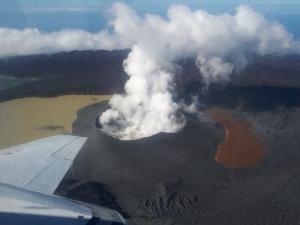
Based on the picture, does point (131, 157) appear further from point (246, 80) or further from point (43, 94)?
point (246, 80)

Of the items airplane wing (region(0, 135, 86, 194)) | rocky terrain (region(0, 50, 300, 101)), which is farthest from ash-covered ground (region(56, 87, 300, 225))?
rocky terrain (region(0, 50, 300, 101))

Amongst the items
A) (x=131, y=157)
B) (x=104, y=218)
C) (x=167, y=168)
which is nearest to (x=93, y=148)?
(x=131, y=157)

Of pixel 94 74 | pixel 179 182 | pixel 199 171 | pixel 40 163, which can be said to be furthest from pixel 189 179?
pixel 94 74

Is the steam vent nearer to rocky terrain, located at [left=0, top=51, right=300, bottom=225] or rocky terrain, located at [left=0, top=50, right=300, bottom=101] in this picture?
rocky terrain, located at [left=0, top=51, right=300, bottom=225]

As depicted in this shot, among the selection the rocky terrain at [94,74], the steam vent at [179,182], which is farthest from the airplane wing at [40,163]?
the rocky terrain at [94,74]

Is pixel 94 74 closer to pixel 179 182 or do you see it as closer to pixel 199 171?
pixel 199 171

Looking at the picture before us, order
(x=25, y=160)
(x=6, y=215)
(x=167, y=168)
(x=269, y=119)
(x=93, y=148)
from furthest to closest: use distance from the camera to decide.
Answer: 1. (x=269, y=119)
2. (x=93, y=148)
3. (x=167, y=168)
4. (x=25, y=160)
5. (x=6, y=215)

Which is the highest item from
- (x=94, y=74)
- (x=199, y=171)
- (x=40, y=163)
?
(x=40, y=163)

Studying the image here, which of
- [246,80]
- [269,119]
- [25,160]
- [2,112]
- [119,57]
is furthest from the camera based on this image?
[119,57]
